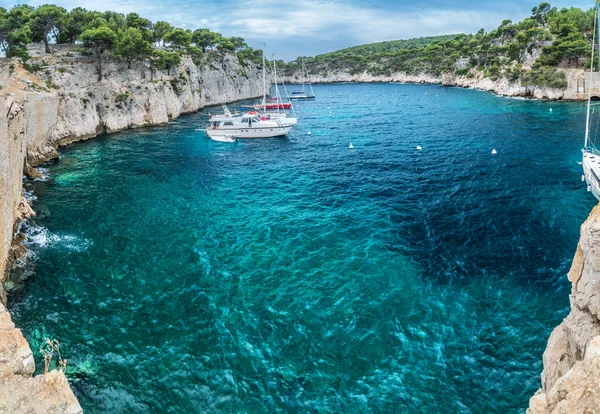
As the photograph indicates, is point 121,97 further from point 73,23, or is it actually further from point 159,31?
point 159,31

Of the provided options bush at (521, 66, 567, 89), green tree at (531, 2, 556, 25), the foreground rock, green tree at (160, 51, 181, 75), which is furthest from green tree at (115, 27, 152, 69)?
green tree at (531, 2, 556, 25)

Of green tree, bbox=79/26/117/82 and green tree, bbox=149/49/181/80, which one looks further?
green tree, bbox=149/49/181/80

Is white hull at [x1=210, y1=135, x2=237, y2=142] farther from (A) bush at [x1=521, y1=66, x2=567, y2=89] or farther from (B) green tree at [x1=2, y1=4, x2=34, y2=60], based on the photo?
(A) bush at [x1=521, y1=66, x2=567, y2=89]

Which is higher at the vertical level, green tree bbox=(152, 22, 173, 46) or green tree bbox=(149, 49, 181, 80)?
green tree bbox=(152, 22, 173, 46)

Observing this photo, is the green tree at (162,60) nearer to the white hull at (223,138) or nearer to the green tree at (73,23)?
the green tree at (73,23)

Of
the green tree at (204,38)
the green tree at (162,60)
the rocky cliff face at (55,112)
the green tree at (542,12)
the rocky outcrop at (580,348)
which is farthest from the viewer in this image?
the green tree at (542,12)

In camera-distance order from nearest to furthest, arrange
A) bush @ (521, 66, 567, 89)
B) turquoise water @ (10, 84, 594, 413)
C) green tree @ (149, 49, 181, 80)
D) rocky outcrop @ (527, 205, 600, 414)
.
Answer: rocky outcrop @ (527, 205, 600, 414) → turquoise water @ (10, 84, 594, 413) → green tree @ (149, 49, 181, 80) → bush @ (521, 66, 567, 89)

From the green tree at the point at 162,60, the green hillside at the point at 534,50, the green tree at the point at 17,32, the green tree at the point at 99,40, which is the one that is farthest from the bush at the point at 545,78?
the green tree at the point at 17,32
